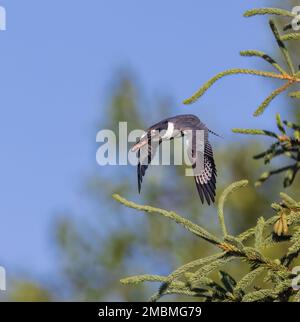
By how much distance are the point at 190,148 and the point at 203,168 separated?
0.16 m

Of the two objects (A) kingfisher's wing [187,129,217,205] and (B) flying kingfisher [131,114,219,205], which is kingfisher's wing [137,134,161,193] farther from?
(A) kingfisher's wing [187,129,217,205]

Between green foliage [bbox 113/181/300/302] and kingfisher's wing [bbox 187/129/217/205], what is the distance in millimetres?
747

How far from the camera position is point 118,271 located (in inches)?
1137

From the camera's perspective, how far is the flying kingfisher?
6824 millimetres

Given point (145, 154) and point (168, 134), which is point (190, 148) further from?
point (145, 154)

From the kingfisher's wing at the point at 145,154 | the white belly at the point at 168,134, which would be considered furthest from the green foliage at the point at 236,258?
the kingfisher's wing at the point at 145,154

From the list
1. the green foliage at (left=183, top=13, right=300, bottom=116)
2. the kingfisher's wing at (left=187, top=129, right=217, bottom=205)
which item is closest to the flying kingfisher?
the kingfisher's wing at (left=187, top=129, right=217, bottom=205)

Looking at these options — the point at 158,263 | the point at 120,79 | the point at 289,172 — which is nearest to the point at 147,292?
the point at 158,263

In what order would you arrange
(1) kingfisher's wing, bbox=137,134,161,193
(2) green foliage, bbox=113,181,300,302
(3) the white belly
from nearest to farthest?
(2) green foliage, bbox=113,181,300,302, (3) the white belly, (1) kingfisher's wing, bbox=137,134,161,193

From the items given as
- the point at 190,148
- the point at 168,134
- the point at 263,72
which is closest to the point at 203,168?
the point at 190,148

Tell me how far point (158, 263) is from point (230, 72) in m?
21.6

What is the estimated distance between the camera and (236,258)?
5.91m

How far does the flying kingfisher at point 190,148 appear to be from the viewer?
682 centimetres
